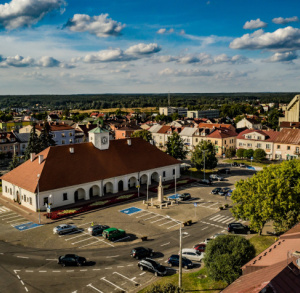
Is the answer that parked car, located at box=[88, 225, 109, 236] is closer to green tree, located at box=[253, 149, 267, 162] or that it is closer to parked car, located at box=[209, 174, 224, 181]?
parked car, located at box=[209, 174, 224, 181]

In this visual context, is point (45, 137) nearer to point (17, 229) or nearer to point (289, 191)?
point (17, 229)

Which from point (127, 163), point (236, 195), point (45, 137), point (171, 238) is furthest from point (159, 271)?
point (45, 137)

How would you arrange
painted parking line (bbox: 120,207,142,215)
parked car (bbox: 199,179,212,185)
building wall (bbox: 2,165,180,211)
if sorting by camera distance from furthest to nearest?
1. parked car (bbox: 199,179,212,185)
2. building wall (bbox: 2,165,180,211)
3. painted parking line (bbox: 120,207,142,215)

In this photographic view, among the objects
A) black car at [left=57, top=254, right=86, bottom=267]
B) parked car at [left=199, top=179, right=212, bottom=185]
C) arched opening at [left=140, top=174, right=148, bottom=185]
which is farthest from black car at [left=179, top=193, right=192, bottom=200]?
black car at [left=57, top=254, right=86, bottom=267]

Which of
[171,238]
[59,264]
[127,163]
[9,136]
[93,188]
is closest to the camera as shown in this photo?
[59,264]

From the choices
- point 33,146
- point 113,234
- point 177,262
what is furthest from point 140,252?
point 33,146

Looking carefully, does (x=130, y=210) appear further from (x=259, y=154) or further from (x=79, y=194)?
(x=259, y=154)

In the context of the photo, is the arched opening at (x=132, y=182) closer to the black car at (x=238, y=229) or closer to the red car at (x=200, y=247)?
the black car at (x=238, y=229)
